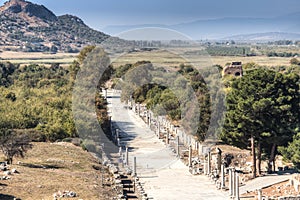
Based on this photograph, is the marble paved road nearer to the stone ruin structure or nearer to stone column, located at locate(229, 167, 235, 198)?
stone column, located at locate(229, 167, 235, 198)

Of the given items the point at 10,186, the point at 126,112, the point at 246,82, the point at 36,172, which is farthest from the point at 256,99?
the point at 126,112

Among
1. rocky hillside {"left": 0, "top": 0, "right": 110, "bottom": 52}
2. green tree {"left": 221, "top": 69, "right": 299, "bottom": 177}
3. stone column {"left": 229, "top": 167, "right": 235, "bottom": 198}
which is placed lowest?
stone column {"left": 229, "top": 167, "right": 235, "bottom": 198}

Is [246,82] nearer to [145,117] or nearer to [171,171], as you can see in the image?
[171,171]

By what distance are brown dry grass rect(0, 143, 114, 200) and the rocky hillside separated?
4888 inches

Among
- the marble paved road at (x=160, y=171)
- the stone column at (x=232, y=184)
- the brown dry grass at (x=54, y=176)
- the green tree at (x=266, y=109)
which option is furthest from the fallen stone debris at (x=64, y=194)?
the green tree at (x=266, y=109)

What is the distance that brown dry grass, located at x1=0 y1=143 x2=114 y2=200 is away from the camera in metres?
19.8

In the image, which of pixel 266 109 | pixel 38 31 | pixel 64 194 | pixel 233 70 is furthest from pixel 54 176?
pixel 38 31

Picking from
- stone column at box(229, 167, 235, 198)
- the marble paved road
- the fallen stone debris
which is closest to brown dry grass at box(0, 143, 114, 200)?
the fallen stone debris

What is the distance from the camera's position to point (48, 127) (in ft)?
113

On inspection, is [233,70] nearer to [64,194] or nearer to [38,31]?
[64,194]

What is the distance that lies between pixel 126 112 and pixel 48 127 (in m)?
11.7

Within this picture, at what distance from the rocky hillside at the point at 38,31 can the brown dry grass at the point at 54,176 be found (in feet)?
407

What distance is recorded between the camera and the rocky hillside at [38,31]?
160125 millimetres

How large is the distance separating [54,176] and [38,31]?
164 m
